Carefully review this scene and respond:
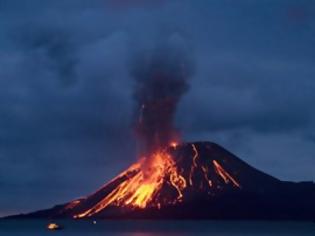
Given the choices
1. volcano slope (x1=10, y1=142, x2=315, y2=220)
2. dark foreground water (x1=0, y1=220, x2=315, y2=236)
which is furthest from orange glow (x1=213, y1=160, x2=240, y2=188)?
dark foreground water (x1=0, y1=220, x2=315, y2=236)

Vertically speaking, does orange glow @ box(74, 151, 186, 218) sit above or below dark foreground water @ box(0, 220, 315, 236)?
Answer: above

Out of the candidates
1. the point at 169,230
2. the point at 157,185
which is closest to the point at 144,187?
the point at 157,185

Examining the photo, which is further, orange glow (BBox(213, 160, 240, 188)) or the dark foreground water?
orange glow (BBox(213, 160, 240, 188))

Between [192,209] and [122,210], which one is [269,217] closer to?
[192,209]

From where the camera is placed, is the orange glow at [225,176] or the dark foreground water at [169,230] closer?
the dark foreground water at [169,230]

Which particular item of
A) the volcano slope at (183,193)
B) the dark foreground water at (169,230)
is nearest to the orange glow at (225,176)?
the volcano slope at (183,193)

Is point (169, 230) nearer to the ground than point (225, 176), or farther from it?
nearer to the ground

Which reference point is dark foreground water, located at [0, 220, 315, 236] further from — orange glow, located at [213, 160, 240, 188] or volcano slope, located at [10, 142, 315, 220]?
orange glow, located at [213, 160, 240, 188]

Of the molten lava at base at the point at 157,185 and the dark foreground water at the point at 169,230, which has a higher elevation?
the molten lava at base at the point at 157,185

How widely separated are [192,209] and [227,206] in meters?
9.69

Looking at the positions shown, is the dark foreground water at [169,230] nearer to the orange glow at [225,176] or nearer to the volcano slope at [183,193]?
the volcano slope at [183,193]

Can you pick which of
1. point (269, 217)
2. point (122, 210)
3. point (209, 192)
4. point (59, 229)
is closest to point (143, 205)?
point (122, 210)

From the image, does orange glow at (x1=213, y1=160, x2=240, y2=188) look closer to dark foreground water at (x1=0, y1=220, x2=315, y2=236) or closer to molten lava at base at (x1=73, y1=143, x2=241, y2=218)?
molten lava at base at (x1=73, y1=143, x2=241, y2=218)

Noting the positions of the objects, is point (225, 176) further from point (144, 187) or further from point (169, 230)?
point (169, 230)
